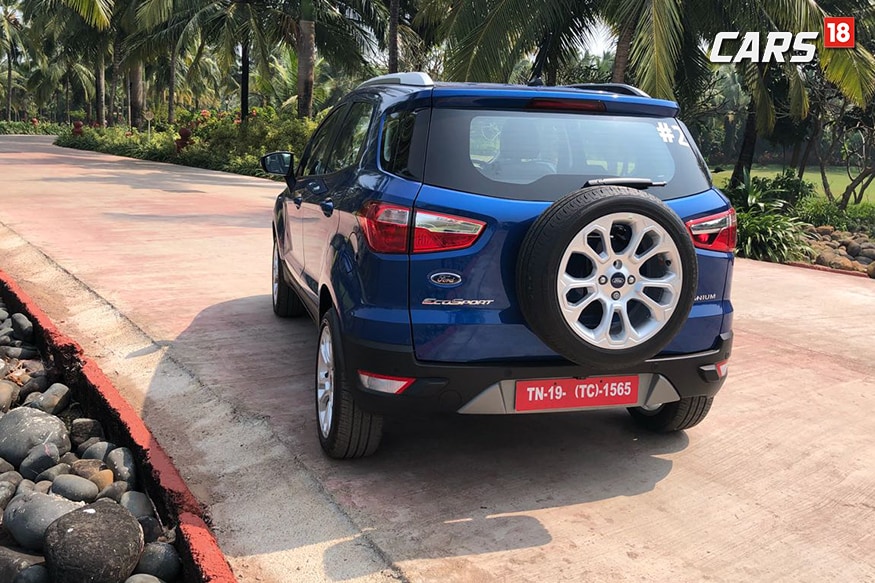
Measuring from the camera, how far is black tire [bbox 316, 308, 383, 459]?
142 inches

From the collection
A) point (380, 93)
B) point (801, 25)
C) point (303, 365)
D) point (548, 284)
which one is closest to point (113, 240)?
point (303, 365)

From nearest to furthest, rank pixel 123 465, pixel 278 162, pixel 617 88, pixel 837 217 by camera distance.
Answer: pixel 123 465 → pixel 617 88 → pixel 278 162 → pixel 837 217

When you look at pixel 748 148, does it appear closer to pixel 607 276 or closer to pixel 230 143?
pixel 230 143

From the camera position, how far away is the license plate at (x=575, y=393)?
340 cm

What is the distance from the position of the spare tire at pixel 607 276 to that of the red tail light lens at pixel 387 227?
49 cm

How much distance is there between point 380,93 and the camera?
13.9ft

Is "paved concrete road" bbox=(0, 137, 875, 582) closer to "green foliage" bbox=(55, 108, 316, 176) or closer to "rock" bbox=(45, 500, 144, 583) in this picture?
"rock" bbox=(45, 500, 144, 583)

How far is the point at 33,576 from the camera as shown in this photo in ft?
9.88

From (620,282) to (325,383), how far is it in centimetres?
155

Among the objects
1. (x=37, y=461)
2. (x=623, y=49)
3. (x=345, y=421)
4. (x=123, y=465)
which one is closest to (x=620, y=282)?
(x=345, y=421)

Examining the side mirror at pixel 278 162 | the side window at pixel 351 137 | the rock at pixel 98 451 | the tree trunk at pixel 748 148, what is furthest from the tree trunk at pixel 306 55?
the rock at pixel 98 451

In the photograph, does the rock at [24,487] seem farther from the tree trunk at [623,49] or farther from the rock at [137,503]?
the tree trunk at [623,49]

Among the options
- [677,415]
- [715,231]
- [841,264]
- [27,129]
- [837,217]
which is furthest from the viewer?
[27,129]

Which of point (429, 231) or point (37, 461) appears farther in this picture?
point (37, 461)
